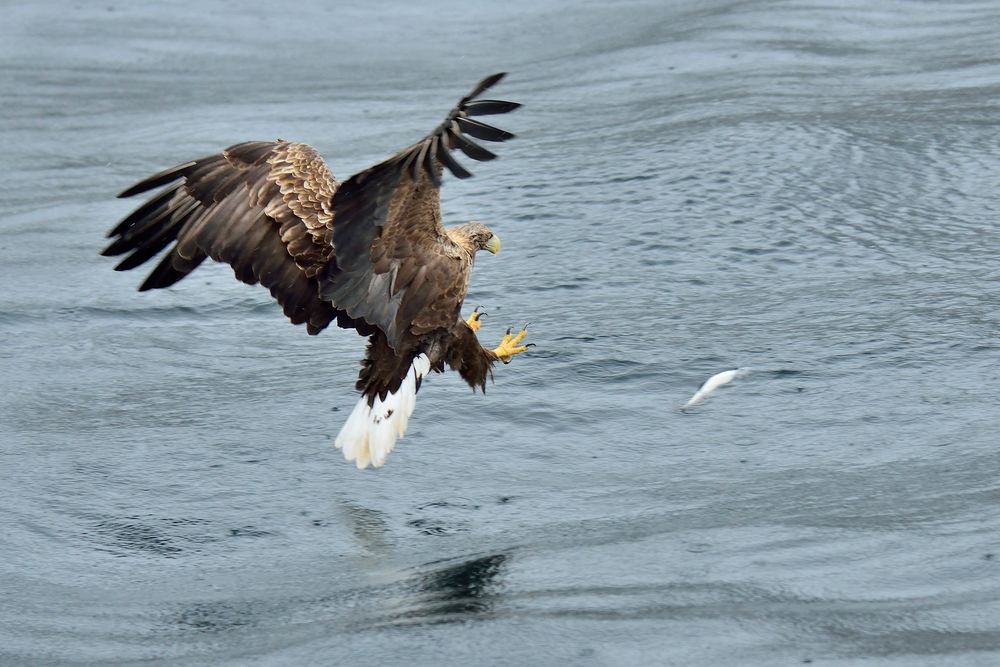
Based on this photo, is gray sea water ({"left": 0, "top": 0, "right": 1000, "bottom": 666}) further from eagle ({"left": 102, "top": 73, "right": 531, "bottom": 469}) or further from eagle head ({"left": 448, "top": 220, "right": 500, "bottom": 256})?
eagle head ({"left": 448, "top": 220, "right": 500, "bottom": 256})

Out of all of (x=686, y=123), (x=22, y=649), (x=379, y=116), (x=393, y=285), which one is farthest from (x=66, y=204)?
(x=22, y=649)

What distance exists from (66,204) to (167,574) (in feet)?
16.5

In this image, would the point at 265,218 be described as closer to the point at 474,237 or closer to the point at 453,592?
the point at 474,237

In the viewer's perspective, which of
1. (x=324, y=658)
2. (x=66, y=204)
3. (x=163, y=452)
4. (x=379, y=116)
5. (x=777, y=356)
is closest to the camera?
(x=324, y=658)

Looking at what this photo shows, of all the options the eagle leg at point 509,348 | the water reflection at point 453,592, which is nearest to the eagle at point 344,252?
the eagle leg at point 509,348

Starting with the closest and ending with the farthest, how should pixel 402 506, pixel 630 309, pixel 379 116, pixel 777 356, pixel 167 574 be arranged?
pixel 167 574 → pixel 402 506 → pixel 777 356 → pixel 630 309 → pixel 379 116

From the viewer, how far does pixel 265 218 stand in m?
6.18

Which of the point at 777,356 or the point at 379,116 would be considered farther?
the point at 379,116

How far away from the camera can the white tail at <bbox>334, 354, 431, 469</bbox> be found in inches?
237

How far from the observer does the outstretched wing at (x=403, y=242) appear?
16.5 feet

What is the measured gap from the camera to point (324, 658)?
4.67 meters

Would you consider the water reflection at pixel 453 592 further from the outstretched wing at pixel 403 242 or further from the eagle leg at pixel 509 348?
the eagle leg at pixel 509 348

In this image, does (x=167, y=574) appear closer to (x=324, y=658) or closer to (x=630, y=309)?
(x=324, y=658)

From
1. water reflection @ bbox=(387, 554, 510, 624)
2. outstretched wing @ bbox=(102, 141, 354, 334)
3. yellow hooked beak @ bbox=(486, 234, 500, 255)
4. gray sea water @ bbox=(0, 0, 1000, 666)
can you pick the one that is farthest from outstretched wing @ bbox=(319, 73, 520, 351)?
water reflection @ bbox=(387, 554, 510, 624)
